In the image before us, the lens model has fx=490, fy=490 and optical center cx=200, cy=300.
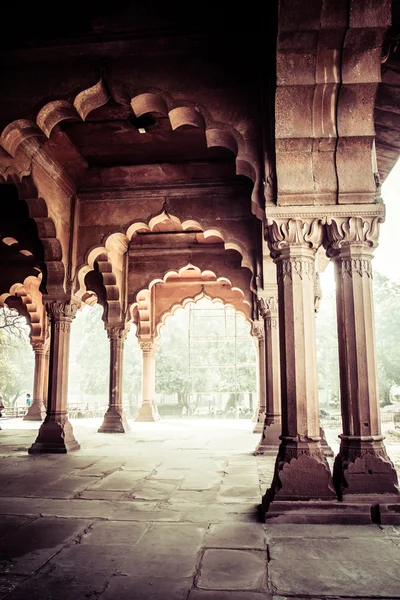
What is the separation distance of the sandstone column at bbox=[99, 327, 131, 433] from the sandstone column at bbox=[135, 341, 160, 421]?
3.65m

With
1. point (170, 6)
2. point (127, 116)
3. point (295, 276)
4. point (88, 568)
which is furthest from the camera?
point (127, 116)

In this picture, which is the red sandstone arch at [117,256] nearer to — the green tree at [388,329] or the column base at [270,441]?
the column base at [270,441]

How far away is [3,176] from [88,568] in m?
5.01

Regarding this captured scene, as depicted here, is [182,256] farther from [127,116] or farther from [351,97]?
[351,97]

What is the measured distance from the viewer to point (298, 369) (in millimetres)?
4695

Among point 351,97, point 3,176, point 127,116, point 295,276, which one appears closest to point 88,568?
point 295,276

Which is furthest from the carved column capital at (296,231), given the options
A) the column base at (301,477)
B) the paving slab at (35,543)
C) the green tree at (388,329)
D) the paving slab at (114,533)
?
the green tree at (388,329)

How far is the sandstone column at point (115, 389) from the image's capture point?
516 inches

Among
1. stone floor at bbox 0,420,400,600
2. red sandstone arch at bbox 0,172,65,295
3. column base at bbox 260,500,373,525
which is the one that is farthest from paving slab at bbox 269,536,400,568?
red sandstone arch at bbox 0,172,65,295

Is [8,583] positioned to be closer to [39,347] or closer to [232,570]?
[232,570]

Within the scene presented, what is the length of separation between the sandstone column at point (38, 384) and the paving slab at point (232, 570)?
14.9m

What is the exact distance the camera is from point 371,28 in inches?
169

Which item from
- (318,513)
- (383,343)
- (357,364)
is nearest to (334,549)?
(318,513)

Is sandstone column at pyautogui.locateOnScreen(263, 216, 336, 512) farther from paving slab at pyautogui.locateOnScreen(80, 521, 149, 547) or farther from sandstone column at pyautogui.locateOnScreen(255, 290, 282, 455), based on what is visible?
sandstone column at pyautogui.locateOnScreen(255, 290, 282, 455)
